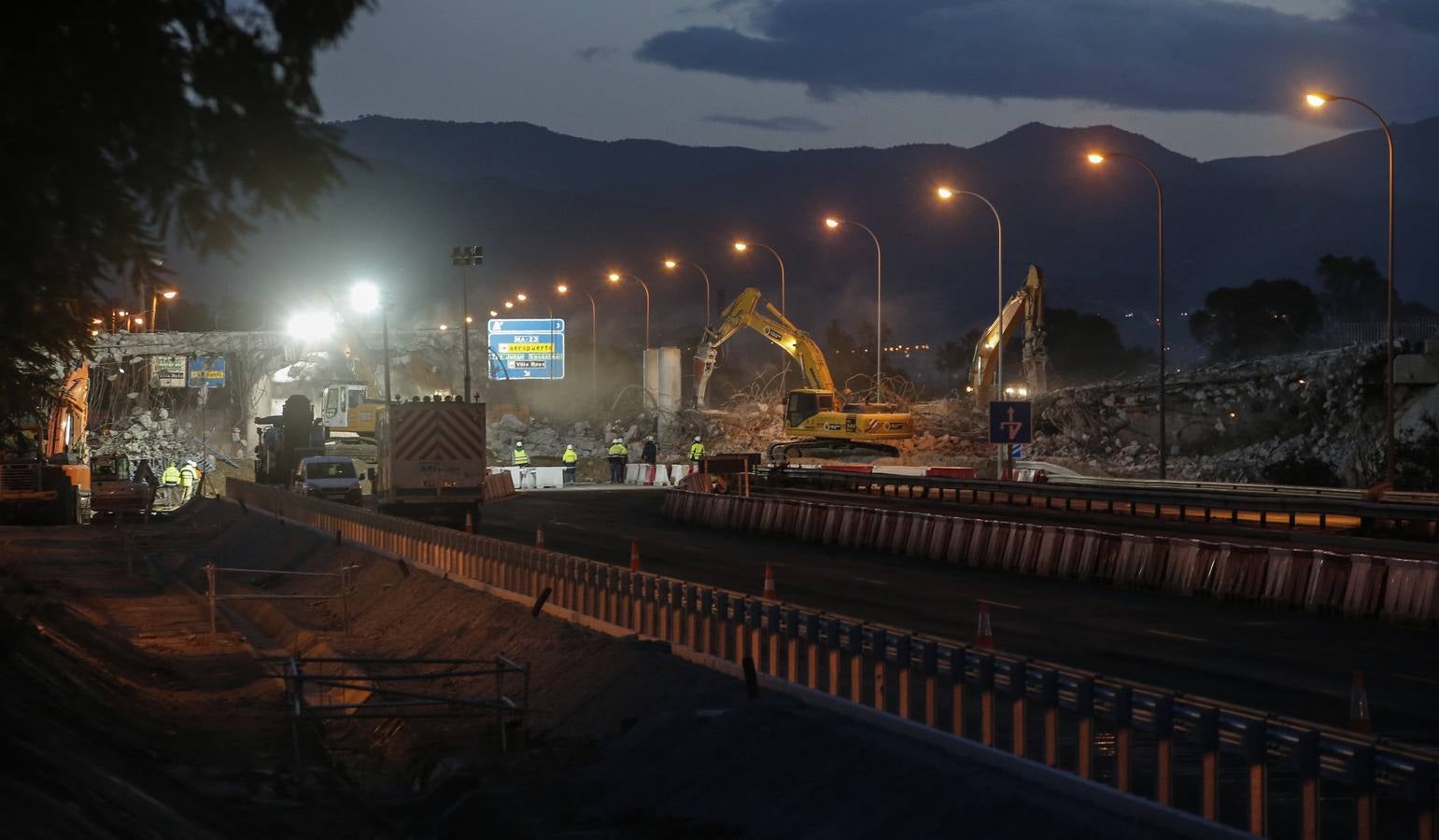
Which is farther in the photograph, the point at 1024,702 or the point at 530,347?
the point at 530,347

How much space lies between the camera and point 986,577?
A: 29.1m

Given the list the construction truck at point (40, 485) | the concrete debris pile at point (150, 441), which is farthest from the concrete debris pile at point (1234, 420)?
the concrete debris pile at point (150, 441)

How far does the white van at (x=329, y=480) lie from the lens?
150ft

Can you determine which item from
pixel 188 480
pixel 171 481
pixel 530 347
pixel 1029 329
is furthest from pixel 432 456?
pixel 530 347

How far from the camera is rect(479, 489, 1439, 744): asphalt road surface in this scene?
16469mm

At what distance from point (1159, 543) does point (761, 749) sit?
1587 cm

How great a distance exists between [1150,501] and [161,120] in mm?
33563

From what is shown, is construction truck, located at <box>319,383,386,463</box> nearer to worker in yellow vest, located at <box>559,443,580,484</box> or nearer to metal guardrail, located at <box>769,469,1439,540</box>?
worker in yellow vest, located at <box>559,443,580,484</box>

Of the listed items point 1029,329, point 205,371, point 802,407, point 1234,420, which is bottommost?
point 1234,420

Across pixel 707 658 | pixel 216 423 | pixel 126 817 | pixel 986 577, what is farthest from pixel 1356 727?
pixel 216 423

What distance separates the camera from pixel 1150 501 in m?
38.6

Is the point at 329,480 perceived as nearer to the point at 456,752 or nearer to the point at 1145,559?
the point at 1145,559

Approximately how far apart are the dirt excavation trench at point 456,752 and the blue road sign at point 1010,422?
1555 cm

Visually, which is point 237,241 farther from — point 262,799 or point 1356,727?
point 262,799
